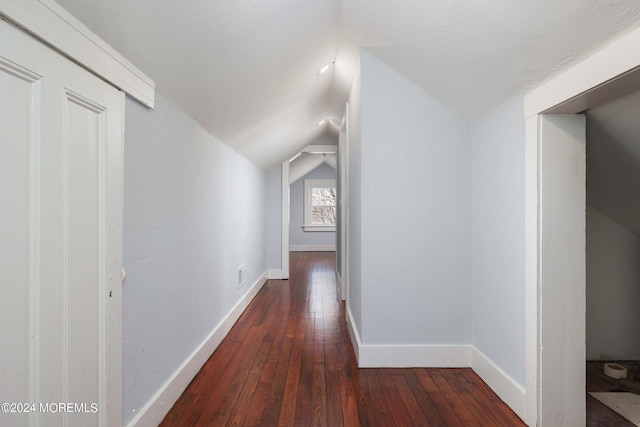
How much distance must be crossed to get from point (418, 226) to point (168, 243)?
5.20ft

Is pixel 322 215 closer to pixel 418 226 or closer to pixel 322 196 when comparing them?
pixel 322 196

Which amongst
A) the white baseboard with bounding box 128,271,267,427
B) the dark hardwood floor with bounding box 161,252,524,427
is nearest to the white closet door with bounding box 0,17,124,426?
the white baseboard with bounding box 128,271,267,427

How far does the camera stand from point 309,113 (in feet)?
11.7

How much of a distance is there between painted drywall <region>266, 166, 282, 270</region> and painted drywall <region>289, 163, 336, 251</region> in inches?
149


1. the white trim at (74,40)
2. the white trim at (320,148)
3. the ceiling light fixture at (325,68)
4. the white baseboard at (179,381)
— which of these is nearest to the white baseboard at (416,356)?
the white baseboard at (179,381)

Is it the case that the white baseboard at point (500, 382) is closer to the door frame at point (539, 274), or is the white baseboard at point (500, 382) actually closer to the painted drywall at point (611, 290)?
the door frame at point (539, 274)

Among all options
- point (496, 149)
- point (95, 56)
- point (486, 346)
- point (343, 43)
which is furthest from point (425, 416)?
point (343, 43)

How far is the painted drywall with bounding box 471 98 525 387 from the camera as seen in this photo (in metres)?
1.73

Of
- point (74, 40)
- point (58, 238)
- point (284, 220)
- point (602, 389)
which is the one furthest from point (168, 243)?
point (284, 220)

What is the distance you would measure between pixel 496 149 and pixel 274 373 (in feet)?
6.57

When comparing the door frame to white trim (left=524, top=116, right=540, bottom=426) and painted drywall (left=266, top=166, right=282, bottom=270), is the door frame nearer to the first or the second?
white trim (left=524, top=116, right=540, bottom=426)

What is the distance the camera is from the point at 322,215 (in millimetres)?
9156

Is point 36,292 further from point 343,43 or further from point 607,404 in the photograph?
point 607,404

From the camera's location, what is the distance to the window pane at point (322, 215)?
9133 mm
